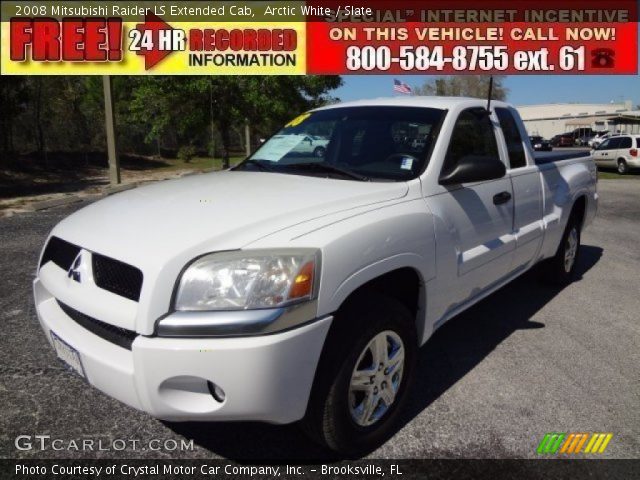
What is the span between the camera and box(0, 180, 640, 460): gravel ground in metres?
2.50

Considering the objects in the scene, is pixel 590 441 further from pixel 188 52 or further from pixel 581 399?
pixel 188 52

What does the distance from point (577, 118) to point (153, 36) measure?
2883 inches

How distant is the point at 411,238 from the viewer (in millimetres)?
2488

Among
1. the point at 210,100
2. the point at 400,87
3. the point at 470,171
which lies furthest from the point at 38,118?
the point at 470,171

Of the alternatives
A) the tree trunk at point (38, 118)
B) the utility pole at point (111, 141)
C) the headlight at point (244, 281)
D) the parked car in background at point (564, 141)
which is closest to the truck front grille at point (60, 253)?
the headlight at point (244, 281)

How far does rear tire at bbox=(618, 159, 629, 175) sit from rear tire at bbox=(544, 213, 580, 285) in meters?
16.5

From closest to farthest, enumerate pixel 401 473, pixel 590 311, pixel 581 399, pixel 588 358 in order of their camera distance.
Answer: pixel 401 473
pixel 581 399
pixel 588 358
pixel 590 311

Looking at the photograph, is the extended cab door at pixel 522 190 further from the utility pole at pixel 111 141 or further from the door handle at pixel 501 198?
the utility pole at pixel 111 141

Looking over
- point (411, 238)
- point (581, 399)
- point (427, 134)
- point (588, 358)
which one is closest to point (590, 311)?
point (588, 358)

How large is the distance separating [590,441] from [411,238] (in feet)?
4.47

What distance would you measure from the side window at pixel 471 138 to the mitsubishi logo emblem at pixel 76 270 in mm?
1988

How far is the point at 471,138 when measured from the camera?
3402mm

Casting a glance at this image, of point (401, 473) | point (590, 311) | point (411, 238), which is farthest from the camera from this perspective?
point (590, 311)

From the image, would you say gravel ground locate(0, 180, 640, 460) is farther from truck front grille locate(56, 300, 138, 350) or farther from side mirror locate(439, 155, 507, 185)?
side mirror locate(439, 155, 507, 185)
